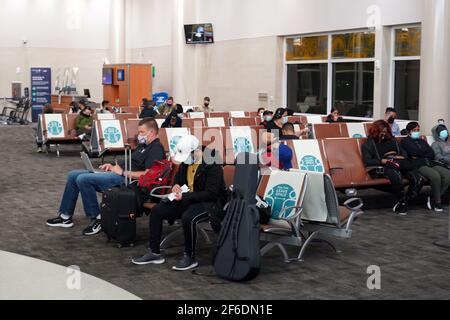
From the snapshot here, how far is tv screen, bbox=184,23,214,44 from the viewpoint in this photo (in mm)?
26953

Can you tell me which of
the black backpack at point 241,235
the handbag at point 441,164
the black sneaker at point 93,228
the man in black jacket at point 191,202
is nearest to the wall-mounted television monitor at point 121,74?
the handbag at point 441,164

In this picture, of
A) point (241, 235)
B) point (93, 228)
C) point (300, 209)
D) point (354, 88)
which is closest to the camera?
point (241, 235)

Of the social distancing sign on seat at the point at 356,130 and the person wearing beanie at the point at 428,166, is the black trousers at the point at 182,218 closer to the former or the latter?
the person wearing beanie at the point at 428,166

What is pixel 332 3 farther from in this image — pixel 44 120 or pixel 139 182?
pixel 139 182

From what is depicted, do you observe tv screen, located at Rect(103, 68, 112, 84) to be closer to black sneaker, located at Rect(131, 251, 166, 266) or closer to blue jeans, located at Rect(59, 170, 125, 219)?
blue jeans, located at Rect(59, 170, 125, 219)

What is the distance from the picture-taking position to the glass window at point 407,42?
18047 millimetres

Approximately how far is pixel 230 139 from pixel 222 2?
13.6 m

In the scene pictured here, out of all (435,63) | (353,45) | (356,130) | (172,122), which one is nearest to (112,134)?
(172,122)

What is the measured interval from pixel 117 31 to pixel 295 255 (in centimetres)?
2707

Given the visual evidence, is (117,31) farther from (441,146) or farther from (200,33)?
(441,146)

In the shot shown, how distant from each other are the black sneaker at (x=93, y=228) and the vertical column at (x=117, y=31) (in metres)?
25.5

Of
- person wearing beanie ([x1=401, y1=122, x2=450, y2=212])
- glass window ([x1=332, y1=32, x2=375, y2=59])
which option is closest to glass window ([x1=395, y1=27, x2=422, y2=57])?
glass window ([x1=332, y1=32, x2=375, y2=59])

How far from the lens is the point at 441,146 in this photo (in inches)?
454

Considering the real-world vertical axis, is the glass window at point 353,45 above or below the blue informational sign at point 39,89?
above
